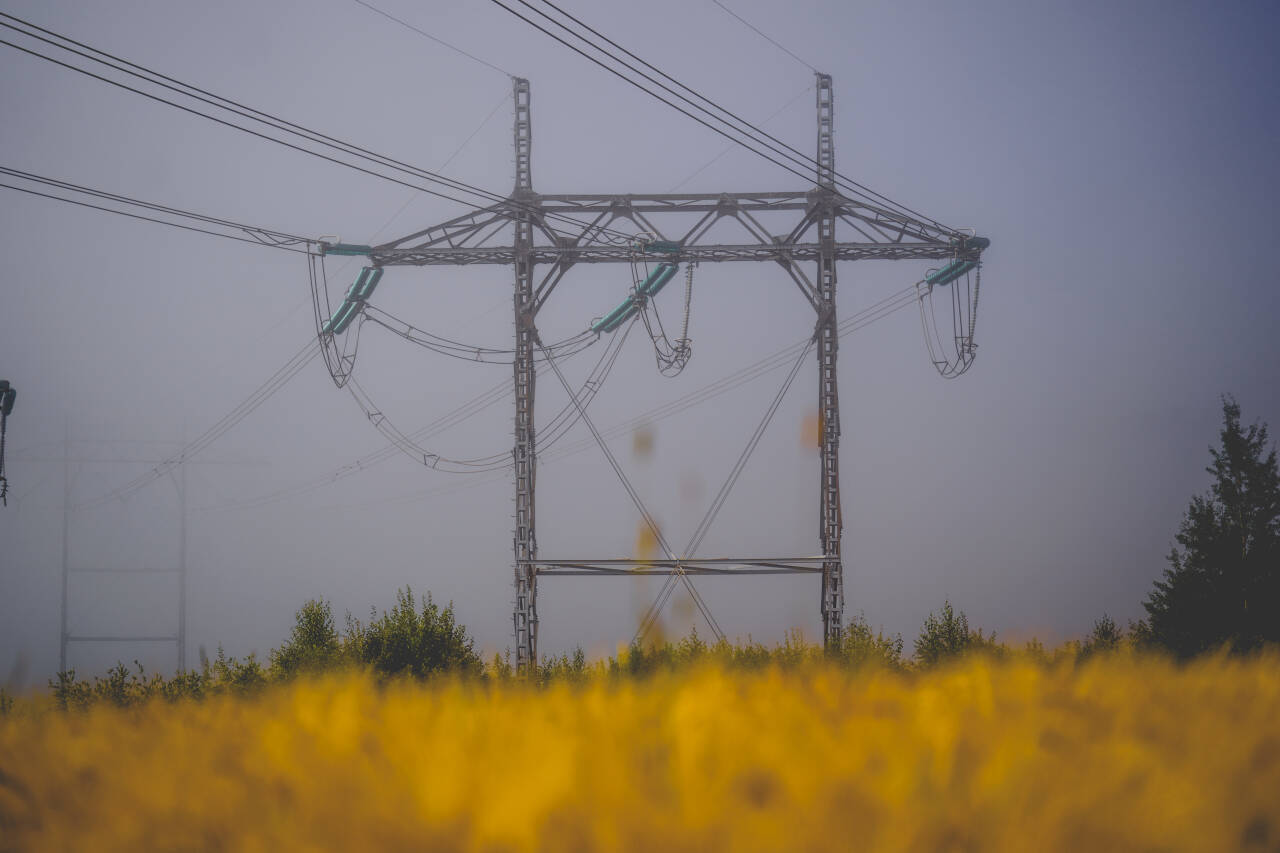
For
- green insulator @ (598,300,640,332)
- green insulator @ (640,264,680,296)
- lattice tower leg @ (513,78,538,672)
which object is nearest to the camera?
lattice tower leg @ (513,78,538,672)

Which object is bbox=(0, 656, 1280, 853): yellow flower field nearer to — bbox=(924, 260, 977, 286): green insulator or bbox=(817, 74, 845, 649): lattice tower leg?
bbox=(817, 74, 845, 649): lattice tower leg

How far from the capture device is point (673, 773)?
3.86 metres

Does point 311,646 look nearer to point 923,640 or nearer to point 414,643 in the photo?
point 414,643

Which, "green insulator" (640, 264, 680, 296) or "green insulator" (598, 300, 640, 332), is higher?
"green insulator" (640, 264, 680, 296)

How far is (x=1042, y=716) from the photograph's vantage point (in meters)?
4.52

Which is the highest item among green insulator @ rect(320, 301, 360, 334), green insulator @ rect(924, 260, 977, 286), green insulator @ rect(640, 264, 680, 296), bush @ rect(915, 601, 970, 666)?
green insulator @ rect(924, 260, 977, 286)

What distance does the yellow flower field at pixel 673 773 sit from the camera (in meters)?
3.35

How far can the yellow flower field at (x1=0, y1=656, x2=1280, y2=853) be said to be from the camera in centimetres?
335

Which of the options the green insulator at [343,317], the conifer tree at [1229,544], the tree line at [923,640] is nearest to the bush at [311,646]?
the tree line at [923,640]

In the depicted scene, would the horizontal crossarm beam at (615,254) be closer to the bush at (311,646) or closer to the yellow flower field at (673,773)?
the bush at (311,646)

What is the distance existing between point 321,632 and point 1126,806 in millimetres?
21656

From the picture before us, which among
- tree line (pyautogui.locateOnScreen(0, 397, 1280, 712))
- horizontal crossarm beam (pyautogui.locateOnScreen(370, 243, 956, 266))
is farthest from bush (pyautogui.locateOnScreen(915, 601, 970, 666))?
horizontal crossarm beam (pyautogui.locateOnScreen(370, 243, 956, 266))

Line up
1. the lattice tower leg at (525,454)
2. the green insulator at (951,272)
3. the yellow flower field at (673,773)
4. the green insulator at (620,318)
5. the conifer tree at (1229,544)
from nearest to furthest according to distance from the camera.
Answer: the yellow flower field at (673,773)
the lattice tower leg at (525,454)
the green insulator at (620,318)
the green insulator at (951,272)
the conifer tree at (1229,544)

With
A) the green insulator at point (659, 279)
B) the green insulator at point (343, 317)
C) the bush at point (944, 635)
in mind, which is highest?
the green insulator at point (659, 279)
